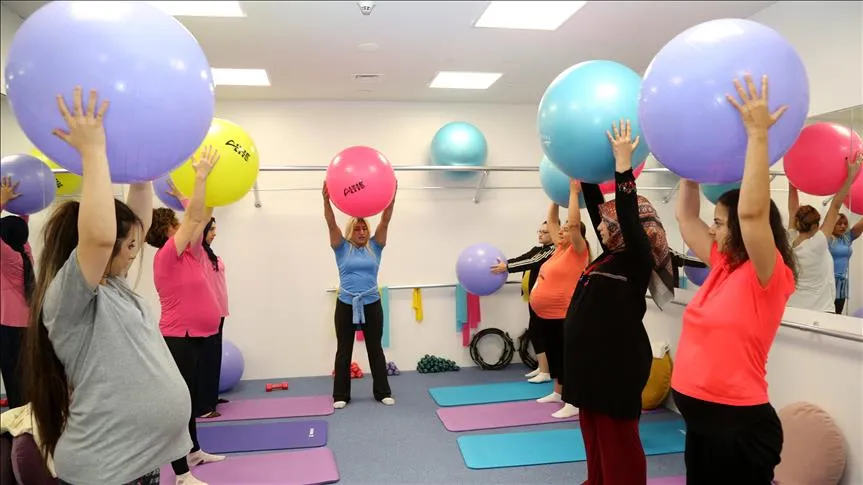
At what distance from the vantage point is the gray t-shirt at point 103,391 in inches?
51.3

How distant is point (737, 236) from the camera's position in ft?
5.39

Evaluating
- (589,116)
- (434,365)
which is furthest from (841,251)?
(434,365)

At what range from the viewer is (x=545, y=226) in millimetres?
4754

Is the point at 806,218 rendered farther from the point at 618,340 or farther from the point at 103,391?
the point at 103,391

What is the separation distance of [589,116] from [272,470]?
2.53 meters

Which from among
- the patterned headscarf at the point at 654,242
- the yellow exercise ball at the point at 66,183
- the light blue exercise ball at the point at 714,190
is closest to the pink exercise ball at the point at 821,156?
the light blue exercise ball at the point at 714,190

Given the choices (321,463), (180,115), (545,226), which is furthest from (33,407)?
(545,226)

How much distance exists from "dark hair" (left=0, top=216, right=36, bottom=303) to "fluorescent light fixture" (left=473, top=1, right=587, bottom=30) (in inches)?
115

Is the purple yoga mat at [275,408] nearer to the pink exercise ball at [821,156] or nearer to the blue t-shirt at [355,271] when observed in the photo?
the blue t-shirt at [355,271]

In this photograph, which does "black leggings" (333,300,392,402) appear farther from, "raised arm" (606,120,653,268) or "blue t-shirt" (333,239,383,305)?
"raised arm" (606,120,653,268)

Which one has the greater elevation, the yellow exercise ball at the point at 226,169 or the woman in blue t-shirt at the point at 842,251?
the yellow exercise ball at the point at 226,169

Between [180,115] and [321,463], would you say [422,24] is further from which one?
Result: [321,463]

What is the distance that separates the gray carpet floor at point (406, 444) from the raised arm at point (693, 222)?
158 centimetres

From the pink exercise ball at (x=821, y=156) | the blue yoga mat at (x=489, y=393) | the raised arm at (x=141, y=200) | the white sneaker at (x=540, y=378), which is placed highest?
the pink exercise ball at (x=821, y=156)
